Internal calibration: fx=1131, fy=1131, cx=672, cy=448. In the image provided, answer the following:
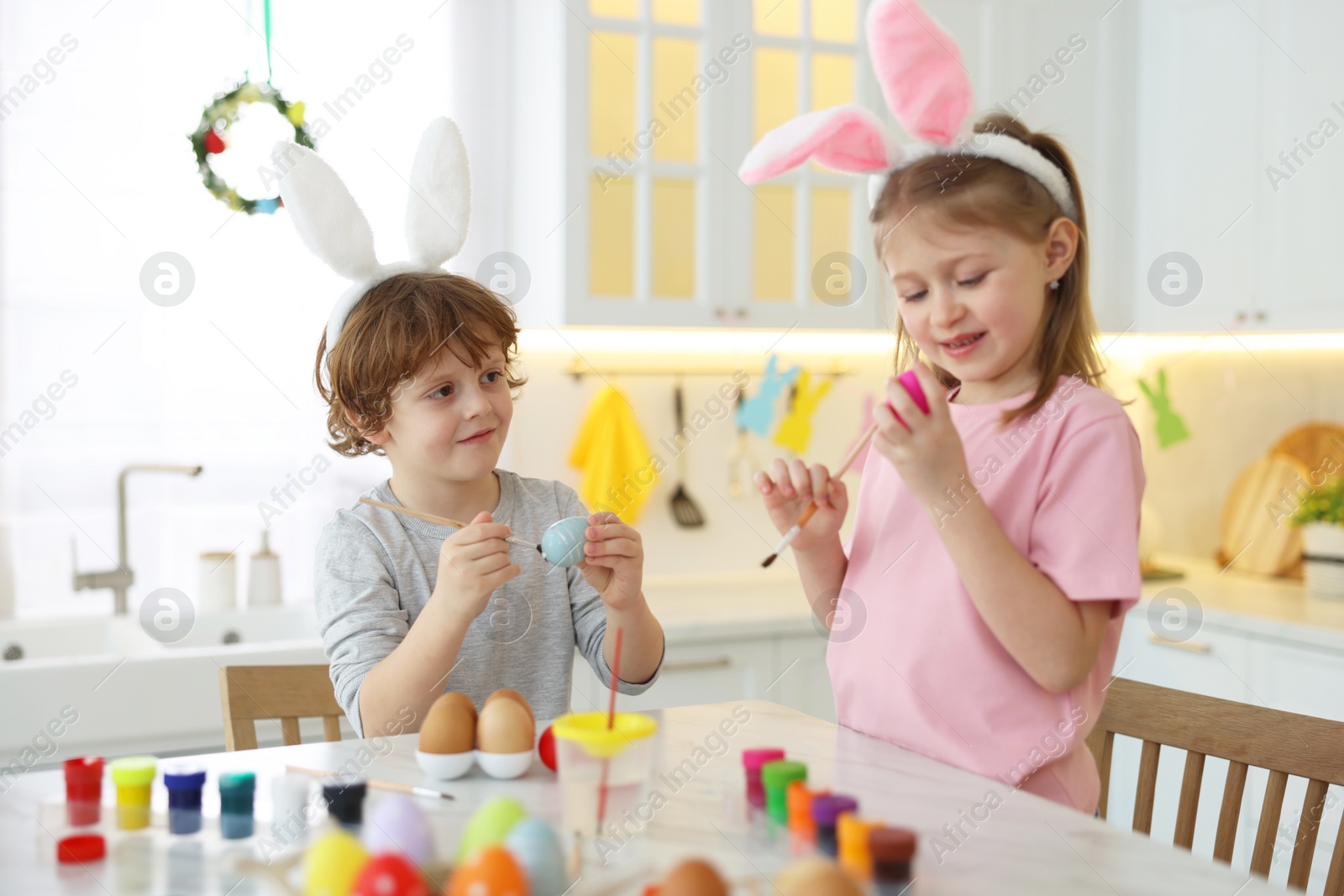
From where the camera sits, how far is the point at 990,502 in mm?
1092

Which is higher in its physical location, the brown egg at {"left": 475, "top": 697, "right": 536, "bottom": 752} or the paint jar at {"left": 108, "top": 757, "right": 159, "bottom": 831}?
the brown egg at {"left": 475, "top": 697, "right": 536, "bottom": 752}

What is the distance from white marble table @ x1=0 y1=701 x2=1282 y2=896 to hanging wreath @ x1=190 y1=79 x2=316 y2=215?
132cm

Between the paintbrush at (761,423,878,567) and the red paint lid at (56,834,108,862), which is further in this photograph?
the paintbrush at (761,423,878,567)

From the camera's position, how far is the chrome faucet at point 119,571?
7.13ft

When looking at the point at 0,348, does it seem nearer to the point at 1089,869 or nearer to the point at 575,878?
the point at 575,878

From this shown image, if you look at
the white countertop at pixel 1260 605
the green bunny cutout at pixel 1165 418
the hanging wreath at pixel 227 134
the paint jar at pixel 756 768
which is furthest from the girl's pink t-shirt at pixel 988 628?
the green bunny cutout at pixel 1165 418

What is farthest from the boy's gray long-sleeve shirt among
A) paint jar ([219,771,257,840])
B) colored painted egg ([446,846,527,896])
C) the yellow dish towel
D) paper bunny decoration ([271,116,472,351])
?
the yellow dish towel

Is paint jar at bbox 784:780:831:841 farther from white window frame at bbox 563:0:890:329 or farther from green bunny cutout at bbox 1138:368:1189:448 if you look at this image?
green bunny cutout at bbox 1138:368:1189:448

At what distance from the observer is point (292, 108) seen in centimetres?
211

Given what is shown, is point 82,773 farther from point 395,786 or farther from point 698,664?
point 698,664

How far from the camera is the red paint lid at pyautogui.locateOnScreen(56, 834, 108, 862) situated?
77cm

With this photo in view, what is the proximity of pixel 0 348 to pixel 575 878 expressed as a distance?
1.95 meters

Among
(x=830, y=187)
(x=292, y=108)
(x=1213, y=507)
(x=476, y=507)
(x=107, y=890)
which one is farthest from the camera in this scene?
(x=1213, y=507)

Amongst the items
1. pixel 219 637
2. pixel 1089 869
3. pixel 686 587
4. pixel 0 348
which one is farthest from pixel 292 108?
pixel 1089 869
